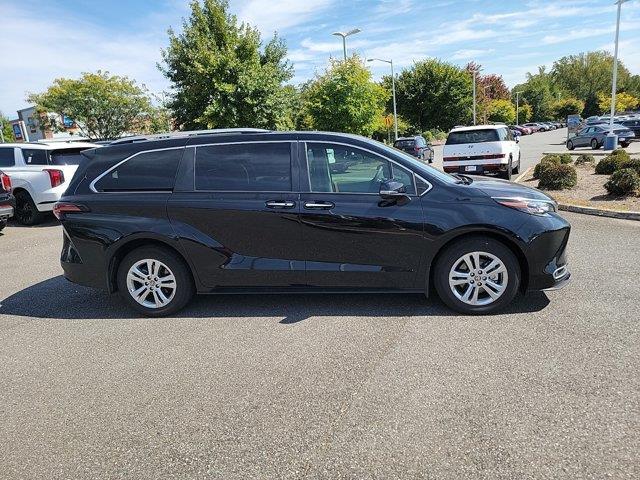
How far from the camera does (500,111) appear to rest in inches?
2832

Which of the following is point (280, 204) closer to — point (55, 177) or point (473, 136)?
point (55, 177)

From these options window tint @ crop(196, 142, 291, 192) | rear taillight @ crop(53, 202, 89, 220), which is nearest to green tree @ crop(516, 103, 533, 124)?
window tint @ crop(196, 142, 291, 192)

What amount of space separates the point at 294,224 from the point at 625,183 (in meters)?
8.17

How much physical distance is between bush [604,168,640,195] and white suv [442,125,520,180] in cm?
357

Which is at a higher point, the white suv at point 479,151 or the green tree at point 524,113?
the green tree at point 524,113

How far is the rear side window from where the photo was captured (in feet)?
44.1

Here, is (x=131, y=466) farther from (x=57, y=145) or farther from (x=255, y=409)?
(x=57, y=145)

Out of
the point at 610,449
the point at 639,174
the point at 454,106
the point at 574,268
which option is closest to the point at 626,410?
the point at 610,449

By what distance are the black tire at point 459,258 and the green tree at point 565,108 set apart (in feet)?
316

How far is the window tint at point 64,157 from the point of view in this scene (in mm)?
10672

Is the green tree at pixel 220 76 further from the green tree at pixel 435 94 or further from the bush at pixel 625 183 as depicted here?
the green tree at pixel 435 94

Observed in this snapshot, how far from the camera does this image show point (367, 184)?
4.48 metres

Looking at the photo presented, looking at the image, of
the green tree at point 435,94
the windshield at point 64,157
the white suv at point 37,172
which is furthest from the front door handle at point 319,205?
the green tree at point 435,94

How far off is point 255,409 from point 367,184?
2.30 m
